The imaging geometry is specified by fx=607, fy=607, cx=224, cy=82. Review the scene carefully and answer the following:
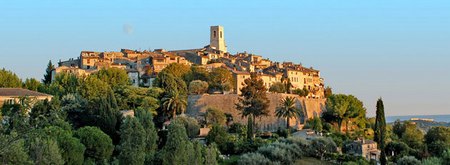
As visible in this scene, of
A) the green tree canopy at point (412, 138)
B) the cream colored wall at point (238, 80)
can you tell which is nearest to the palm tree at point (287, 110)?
the green tree canopy at point (412, 138)

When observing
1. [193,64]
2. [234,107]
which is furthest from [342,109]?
[193,64]

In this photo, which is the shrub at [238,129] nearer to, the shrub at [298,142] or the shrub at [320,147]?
the shrub at [298,142]

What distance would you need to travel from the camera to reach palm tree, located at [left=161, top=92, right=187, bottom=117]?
56.4 metres

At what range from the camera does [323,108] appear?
6869cm

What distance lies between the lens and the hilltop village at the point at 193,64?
75500 millimetres

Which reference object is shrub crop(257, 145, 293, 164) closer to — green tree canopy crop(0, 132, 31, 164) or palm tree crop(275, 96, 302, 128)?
palm tree crop(275, 96, 302, 128)

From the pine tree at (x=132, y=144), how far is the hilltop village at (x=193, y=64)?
4102cm

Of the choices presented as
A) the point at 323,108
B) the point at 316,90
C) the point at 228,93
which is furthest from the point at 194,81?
the point at 316,90

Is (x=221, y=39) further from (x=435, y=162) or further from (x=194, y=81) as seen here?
(x=435, y=162)

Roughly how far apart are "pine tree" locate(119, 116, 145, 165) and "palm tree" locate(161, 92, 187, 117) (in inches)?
979

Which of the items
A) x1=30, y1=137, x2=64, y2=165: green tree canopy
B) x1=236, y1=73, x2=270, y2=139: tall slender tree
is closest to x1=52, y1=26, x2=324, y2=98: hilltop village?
x1=236, y1=73, x2=270, y2=139: tall slender tree

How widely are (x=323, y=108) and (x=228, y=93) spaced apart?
10909 millimetres

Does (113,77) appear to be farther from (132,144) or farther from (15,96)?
(132,144)

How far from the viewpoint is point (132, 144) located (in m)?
30.2
